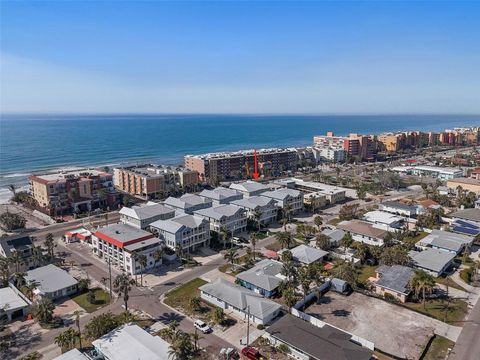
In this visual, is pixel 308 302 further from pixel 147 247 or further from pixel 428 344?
pixel 147 247

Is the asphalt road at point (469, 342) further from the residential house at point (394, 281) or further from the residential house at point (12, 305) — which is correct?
the residential house at point (12, 305)

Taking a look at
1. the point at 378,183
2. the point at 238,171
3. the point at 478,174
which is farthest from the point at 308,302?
the point at 478,174

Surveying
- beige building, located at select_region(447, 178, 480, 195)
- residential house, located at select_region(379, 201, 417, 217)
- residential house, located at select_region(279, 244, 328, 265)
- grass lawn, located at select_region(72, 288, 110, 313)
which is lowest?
grass lawn, located at select_region(72, 288, 110, 313)

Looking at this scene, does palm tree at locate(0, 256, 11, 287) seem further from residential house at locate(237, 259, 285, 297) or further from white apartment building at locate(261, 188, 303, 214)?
white apartment building at locate(261, 188, 303, 214)

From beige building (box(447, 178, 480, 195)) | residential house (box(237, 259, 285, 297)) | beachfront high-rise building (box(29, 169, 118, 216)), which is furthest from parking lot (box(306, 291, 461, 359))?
beige building (box(447, 178, 480, 195))

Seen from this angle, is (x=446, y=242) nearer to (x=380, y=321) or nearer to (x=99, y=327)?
(x=380, y=321)

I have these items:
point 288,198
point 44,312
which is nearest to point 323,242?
point 288,198
